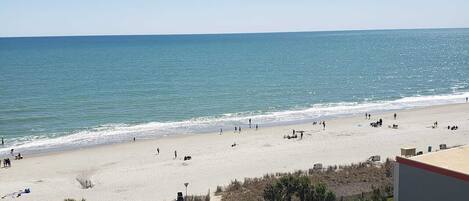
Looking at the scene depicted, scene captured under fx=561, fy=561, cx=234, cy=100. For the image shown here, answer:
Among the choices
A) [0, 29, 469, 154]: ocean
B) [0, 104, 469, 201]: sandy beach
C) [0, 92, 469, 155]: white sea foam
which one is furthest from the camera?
[0, 29, 469, 154]: ocean

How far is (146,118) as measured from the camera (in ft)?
164

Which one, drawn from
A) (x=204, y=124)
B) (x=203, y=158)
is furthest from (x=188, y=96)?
(x=203, y=158)

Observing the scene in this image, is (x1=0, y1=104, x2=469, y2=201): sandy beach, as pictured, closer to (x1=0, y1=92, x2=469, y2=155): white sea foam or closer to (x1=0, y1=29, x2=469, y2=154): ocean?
(x1=0, y1=92, x2=469, y2=155): white sea foam

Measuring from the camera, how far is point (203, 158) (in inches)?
1358

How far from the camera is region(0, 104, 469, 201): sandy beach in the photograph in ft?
92.5

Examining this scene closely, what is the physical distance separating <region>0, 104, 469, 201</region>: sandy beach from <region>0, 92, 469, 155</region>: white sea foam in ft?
8.84

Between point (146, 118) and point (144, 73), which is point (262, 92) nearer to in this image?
point (146, 118)

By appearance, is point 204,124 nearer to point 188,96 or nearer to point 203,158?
point 203,158

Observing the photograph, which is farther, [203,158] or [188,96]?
[188,96]

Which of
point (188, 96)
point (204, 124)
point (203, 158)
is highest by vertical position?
point (188, 96)

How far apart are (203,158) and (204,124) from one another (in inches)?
534

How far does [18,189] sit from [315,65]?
78.9m

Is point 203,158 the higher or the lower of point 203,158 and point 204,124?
the lower

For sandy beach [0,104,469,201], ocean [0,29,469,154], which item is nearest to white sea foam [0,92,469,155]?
ocean [0,29,469,154]
